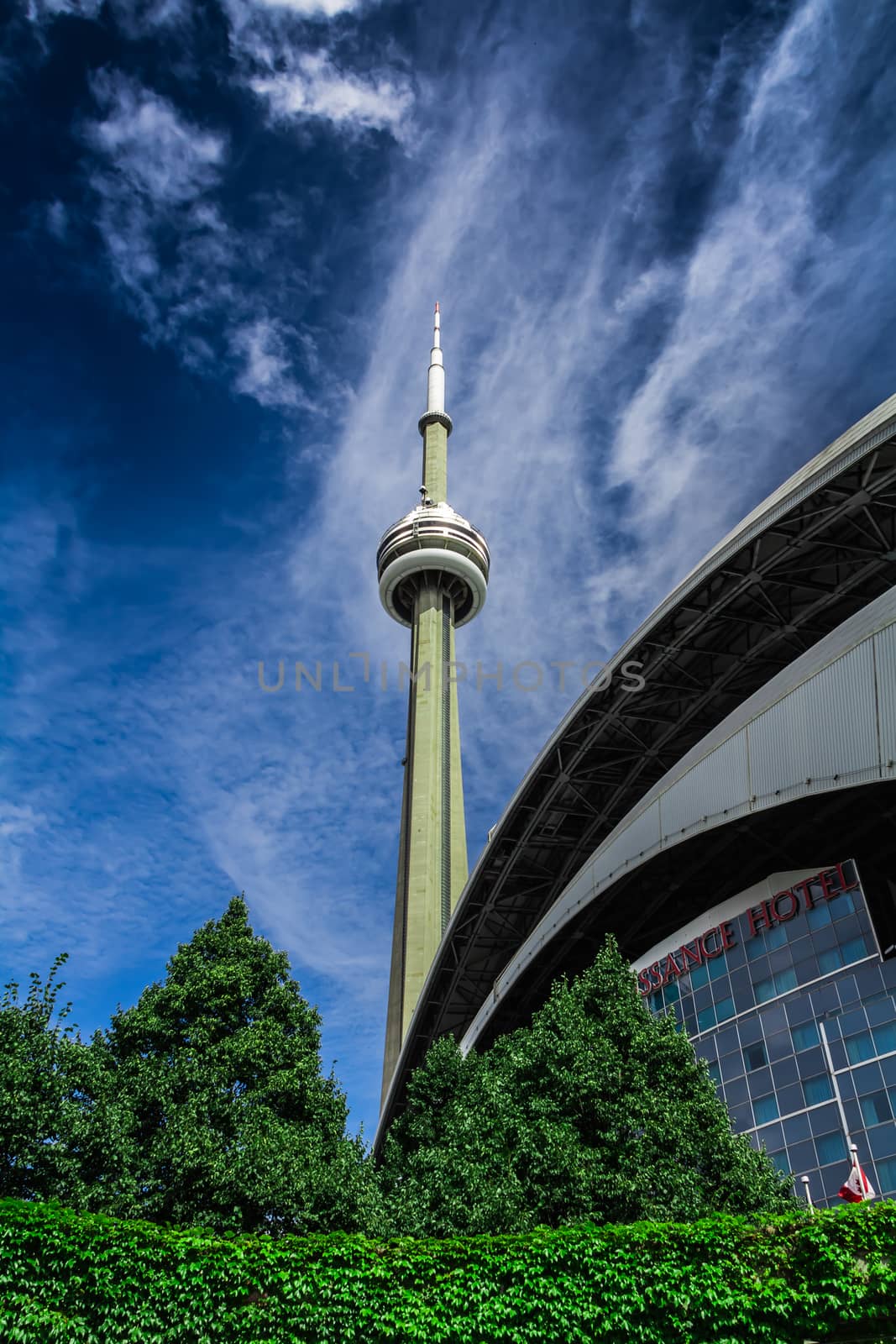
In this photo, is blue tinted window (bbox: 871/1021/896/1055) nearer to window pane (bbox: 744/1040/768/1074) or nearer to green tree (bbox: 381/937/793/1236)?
window pane (bbox: 744/1040/768/1074)

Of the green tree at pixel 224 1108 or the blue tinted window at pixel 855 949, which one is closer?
the green tree at pixel 224 1108

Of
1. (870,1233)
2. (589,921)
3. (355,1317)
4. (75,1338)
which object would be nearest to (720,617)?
(589,921)

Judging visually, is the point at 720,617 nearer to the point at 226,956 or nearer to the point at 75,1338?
the point at 226,956

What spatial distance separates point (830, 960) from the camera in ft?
98.0

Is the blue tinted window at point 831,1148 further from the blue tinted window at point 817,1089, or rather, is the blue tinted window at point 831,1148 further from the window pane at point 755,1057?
the window pane at point 755,1057

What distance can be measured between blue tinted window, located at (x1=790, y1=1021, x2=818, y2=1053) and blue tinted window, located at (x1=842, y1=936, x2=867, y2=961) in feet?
7.96

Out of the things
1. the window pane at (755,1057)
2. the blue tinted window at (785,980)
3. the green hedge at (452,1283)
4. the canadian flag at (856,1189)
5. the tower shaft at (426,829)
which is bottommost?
the green hedge at (452,1283)

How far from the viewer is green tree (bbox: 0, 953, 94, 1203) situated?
20984 mm

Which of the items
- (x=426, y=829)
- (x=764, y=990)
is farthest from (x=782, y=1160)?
(x=426, y=829)

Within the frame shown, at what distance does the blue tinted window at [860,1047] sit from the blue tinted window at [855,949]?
2090 mm

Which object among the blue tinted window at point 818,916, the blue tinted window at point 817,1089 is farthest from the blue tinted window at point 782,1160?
the blue tinted window at point 818,916

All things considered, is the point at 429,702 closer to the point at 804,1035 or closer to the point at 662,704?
the point at 662,704

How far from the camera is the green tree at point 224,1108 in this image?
70.1 feet

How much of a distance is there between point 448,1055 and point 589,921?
7124 millimetres
